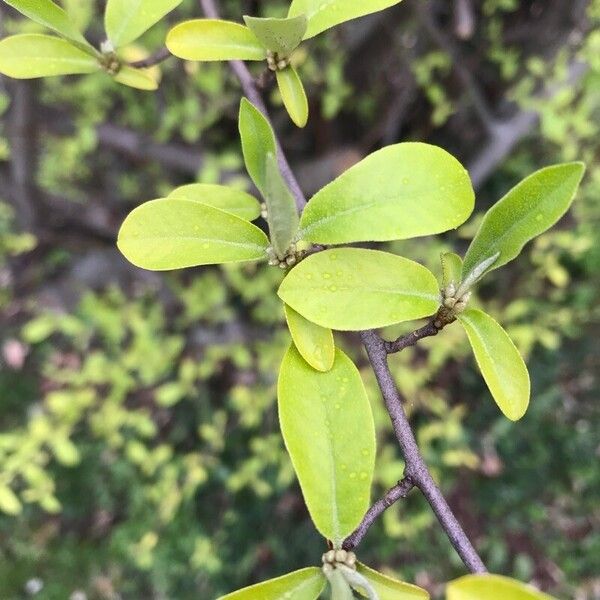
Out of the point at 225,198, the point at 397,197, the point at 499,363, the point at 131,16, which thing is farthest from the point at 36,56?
the point at 499,363

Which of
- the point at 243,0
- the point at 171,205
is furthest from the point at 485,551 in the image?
the point at 171,205

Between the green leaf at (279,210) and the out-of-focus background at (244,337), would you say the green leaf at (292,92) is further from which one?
the out-of-focus background at (244,337)

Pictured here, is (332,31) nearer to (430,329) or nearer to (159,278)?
(159,278)

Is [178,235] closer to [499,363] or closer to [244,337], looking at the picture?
[499,363]

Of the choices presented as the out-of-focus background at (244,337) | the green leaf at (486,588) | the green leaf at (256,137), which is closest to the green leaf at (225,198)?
the green leaf at (256,137)

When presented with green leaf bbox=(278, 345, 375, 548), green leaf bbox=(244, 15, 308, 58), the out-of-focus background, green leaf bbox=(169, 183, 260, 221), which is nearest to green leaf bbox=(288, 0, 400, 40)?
green leaf bbox=(244, 15, 308, 58)
